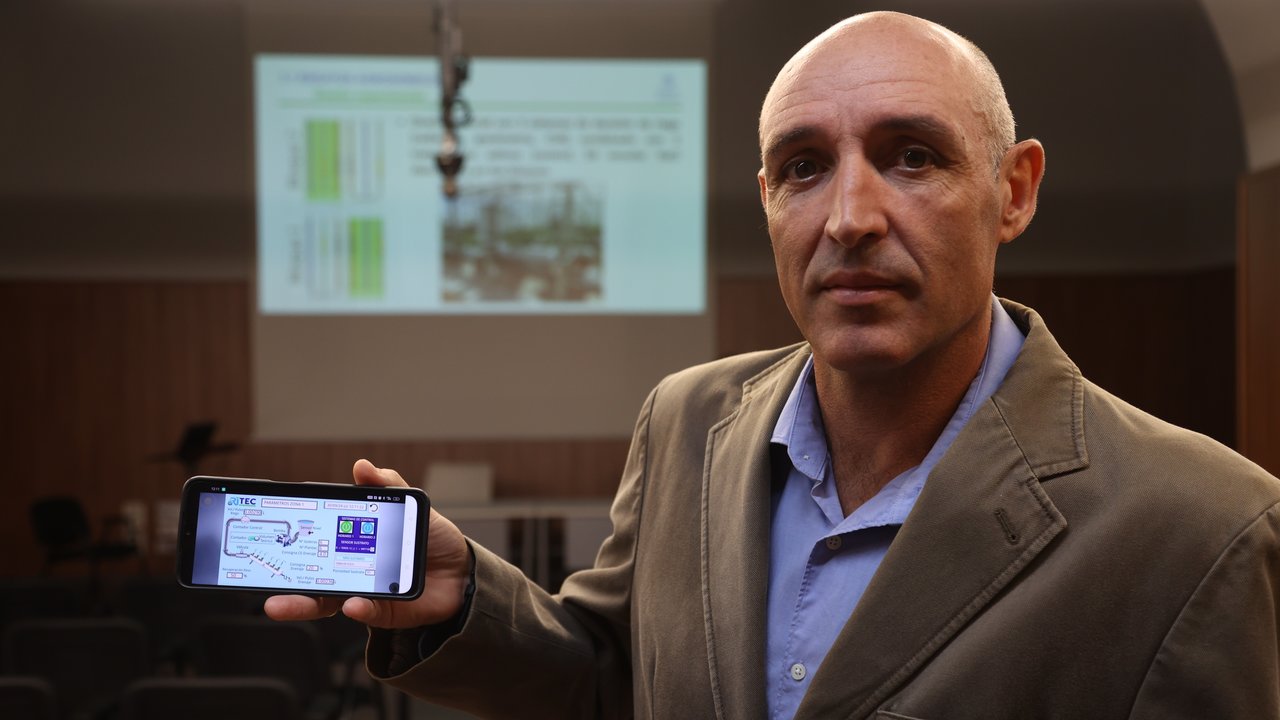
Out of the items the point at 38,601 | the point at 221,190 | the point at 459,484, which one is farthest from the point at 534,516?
the point at 221,190

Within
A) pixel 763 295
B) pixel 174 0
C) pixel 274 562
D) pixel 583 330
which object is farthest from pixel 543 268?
pixel 274 562

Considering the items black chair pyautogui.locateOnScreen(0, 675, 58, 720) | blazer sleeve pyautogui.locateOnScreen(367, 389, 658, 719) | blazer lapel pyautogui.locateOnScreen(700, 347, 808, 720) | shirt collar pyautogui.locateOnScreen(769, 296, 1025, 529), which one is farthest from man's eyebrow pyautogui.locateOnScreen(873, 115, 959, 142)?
black chair pyautogui.locateOnScreen(0, 675, 58, 720)

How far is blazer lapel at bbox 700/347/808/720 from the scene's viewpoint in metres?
1.16

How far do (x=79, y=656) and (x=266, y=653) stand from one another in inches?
28.5

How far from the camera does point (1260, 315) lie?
17.2ft

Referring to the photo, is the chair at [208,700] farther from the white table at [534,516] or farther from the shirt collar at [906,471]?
the white table at [534,516]

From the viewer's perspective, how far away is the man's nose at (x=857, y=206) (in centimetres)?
108

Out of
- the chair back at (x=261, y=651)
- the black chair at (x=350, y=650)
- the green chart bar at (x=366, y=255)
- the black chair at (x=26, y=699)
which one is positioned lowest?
the black chair at (x=350, y=650)

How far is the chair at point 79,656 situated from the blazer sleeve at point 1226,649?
4256mm

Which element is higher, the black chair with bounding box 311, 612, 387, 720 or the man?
the man

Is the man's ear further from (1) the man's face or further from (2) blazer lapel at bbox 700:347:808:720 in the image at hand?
(2) blazer lapel at bbox 700:347:808:720

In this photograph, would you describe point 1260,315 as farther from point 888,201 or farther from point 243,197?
point 243,197

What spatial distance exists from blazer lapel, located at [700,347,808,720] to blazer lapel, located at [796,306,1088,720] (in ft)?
0.33

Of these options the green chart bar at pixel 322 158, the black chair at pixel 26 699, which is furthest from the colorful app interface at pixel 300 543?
the green chart bar at pixel 322 158
